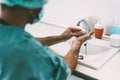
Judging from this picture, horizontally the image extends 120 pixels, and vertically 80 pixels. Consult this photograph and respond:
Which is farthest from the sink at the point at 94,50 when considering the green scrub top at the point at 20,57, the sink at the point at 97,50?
the green scrub top at the point at 20,57

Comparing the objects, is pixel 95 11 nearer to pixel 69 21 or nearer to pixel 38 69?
pixel 69 21

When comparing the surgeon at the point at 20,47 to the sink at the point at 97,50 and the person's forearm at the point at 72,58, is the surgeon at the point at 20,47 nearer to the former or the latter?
the person's forearm at the point at 72,58

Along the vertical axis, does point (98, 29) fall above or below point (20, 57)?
below

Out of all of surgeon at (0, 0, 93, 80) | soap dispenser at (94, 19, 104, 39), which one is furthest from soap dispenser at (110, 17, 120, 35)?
surgeon at (0, 0, 93, 80)

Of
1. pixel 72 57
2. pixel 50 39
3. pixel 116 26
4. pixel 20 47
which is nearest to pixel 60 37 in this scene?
pixel 50 39

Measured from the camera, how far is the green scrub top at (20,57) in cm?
79

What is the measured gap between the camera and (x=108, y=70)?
1.31 m

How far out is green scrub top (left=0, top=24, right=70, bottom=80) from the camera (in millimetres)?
789

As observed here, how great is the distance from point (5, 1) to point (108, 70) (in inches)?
31.2

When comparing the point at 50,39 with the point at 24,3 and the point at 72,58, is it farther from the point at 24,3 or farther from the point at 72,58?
the point at 24,3

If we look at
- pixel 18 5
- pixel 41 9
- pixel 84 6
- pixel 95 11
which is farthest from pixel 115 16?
pixel 18 5

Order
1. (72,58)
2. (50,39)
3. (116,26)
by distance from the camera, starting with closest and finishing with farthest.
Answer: (72,58), (50,39), (116,26)

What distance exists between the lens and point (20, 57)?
0.79 metres

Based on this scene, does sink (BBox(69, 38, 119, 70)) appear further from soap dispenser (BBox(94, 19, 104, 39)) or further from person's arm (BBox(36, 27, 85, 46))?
→ person's arm (BBox(36, 27, 85, 46))
